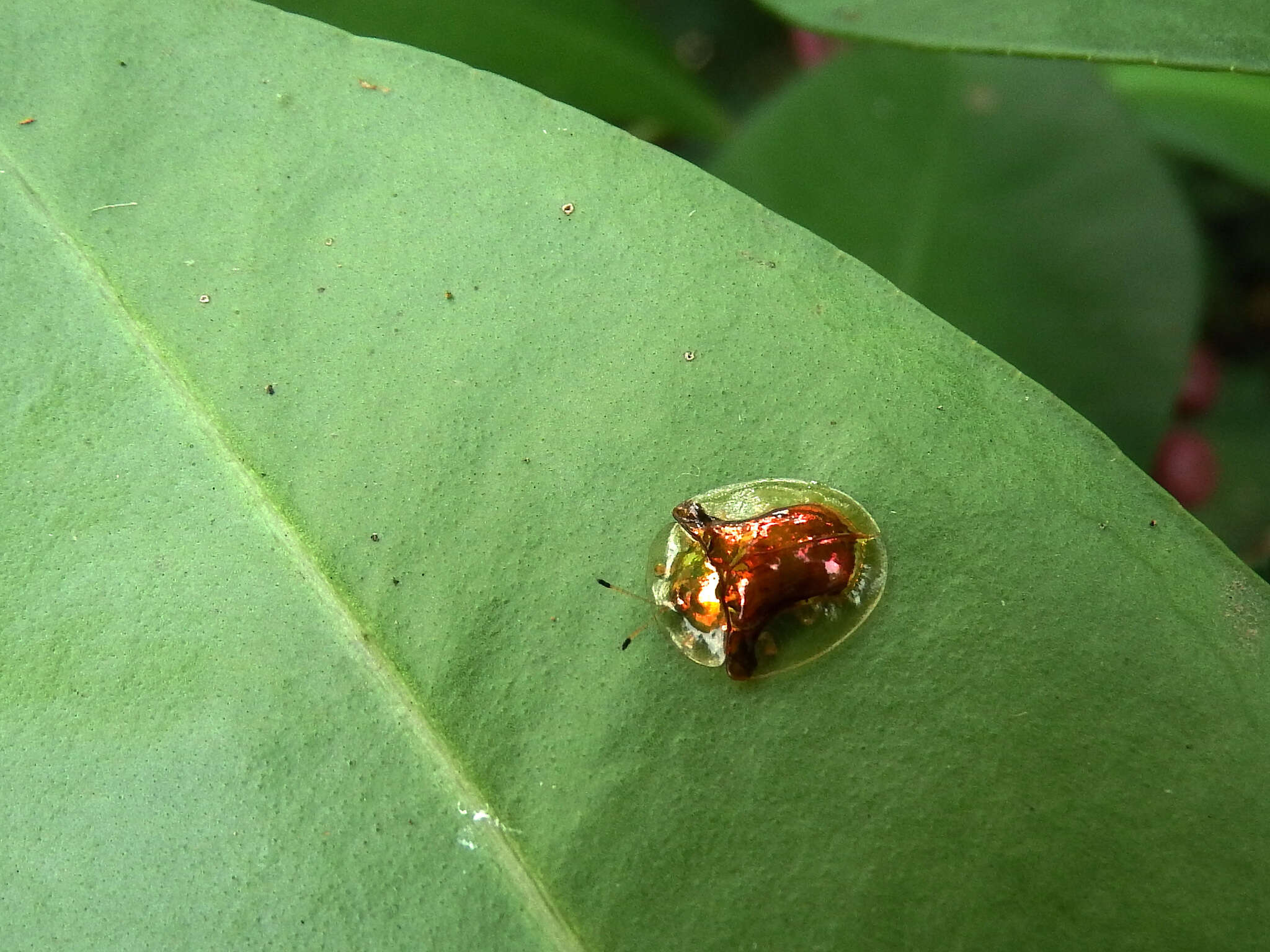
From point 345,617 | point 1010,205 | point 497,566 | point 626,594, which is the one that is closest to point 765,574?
point 626,594

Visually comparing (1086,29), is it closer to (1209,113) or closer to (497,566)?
(497,566)

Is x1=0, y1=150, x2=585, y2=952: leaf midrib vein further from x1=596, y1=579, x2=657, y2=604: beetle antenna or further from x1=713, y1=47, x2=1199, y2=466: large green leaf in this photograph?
x1=713, y1=47, x2=1199, y2=466: large green leaf

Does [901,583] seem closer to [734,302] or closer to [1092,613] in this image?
[1092,613]

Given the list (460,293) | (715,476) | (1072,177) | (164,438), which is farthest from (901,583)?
(1072,177)

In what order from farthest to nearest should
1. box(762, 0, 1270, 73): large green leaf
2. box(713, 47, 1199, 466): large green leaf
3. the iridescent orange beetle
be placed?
box(713, 47, 1199, 466): large green leaf → the iridescent orange beetle → box(762, 0, 1270, 73): large green leaf

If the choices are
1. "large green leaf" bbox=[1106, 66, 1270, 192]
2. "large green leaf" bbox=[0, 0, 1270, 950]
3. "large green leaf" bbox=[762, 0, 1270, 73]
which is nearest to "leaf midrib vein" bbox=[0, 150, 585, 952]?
"large green leaf" bbox=[0, 0, 1270, 950]

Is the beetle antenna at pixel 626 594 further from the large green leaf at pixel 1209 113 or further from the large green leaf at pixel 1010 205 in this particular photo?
the large green leaf at pixel 1209 113
